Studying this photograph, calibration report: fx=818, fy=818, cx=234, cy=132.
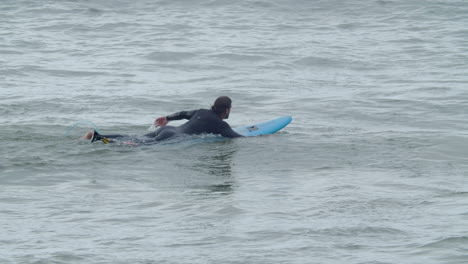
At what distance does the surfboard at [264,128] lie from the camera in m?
14.3

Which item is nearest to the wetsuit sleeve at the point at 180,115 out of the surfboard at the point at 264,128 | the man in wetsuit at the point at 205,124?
the man in wetsuit at the point at 205,124

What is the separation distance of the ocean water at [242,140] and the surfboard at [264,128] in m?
0.26

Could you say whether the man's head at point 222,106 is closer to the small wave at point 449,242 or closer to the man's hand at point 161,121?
the man's hand at point 161,121

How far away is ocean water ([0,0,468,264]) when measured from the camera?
8289mm

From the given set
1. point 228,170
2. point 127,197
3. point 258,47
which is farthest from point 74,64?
point 127,197

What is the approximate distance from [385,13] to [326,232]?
78.6ft

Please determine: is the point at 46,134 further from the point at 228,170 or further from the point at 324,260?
the point at 324,260

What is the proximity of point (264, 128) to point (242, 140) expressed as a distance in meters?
0.76

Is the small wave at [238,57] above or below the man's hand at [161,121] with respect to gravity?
below

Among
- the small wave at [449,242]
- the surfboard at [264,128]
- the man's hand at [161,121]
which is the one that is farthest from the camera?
the surfboard at [264,128]

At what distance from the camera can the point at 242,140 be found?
1390cm

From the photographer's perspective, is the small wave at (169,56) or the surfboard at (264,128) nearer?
the surfboard at (264,128)

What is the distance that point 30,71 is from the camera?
21.8 meters

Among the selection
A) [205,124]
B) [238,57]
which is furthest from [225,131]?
[238,57]
